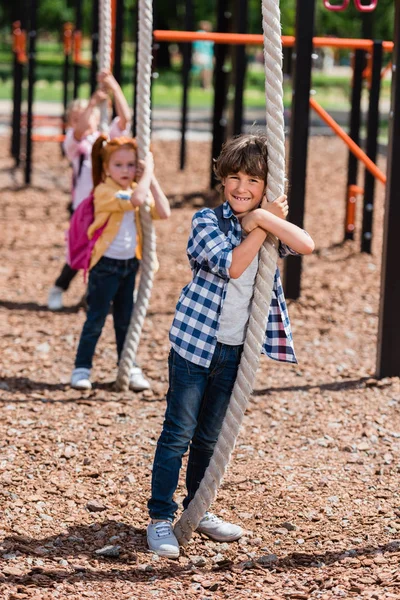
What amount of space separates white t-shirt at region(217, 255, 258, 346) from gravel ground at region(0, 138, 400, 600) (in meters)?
0.79

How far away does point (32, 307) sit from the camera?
7.47 meters

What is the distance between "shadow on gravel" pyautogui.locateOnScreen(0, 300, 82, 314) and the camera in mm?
7383

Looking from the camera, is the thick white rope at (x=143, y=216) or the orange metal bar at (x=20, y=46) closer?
the thick white rope at (x=143, y=216)

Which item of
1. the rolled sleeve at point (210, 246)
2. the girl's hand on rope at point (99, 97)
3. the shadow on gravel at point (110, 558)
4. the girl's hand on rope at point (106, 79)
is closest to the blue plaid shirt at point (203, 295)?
the rolled sleeve at point (210, 246)

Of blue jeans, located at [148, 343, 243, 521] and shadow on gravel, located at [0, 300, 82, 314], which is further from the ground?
blue jeans, located at [148, 343, 243, 521]

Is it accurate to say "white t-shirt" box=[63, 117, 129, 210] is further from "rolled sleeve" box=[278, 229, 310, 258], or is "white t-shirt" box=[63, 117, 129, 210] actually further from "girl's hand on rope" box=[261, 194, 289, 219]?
"girl's hand on rope" box=[261, 194, 289, 219]

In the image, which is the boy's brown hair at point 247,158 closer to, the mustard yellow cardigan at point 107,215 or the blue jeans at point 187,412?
the blue jeans at point 187,412

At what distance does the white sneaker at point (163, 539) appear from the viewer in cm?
368

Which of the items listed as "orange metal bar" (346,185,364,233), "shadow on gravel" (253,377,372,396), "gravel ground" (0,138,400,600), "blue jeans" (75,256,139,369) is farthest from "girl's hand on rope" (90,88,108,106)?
"orange metal bar" (346,185,364,233)

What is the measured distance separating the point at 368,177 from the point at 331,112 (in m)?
17.5

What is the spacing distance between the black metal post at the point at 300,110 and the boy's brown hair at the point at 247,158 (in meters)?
3.77

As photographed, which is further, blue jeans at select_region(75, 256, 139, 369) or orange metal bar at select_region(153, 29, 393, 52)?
orange metal bar at select_region(153, 29, 393, 52)

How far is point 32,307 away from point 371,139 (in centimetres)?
337

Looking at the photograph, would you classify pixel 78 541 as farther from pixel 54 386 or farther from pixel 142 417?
pixel 54 386
